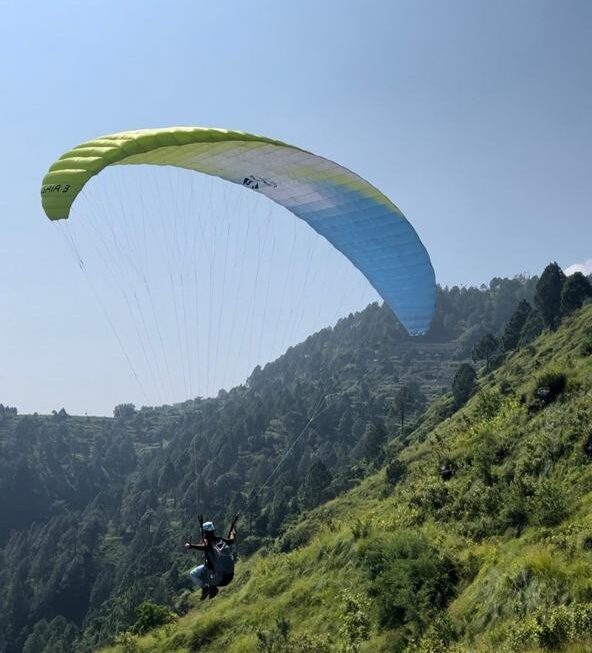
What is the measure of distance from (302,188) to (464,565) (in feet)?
42.8

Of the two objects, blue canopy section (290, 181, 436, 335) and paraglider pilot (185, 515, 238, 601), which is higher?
blue canopy section (290, 181, 436, 335)

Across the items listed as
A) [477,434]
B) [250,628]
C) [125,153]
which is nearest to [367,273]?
[125,153]

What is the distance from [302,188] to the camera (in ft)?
64.5

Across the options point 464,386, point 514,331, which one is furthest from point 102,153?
point 514,331

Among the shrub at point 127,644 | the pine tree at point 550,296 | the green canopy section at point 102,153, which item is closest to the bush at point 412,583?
the shrub at point 127,644

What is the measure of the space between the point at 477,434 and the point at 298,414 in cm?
14512

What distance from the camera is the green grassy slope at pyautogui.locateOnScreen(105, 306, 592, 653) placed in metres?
15.1

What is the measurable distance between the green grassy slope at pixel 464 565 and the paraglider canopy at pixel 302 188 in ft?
24.9

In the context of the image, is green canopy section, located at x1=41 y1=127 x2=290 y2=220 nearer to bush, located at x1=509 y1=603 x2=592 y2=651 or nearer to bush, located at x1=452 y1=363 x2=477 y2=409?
bush, located at x1=509 y1=603 x2=592 y2=651

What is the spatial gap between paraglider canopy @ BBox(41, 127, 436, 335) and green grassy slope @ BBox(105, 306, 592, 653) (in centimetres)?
760

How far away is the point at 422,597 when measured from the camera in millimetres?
20391

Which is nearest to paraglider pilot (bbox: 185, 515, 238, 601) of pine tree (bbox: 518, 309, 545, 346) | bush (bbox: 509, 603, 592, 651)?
bush (bbox: 509, 603, 592, 651)

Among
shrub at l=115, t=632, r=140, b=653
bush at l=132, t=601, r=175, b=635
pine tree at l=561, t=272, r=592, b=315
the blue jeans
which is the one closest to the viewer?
the blue jeans

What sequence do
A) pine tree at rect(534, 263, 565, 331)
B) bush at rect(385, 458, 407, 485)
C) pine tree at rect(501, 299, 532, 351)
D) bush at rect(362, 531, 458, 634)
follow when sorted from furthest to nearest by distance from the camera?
pine tree at rect(501, 299, 532, 351) → pine tree at rect(534, 263, 565, 331) → bush at rect(385, 458, 407, 485) → bush at rect(362, 531, 458, 634)
